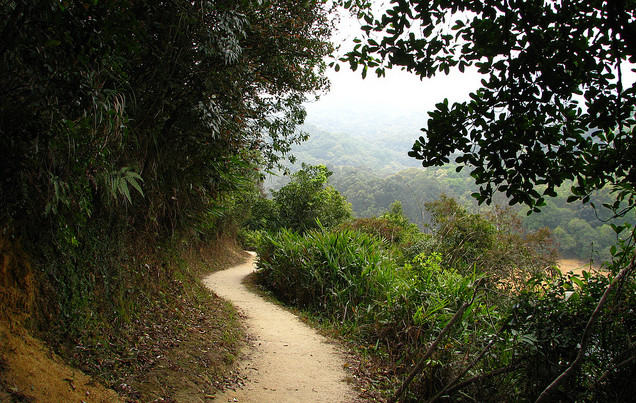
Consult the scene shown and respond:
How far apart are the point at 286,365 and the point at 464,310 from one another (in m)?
2.64

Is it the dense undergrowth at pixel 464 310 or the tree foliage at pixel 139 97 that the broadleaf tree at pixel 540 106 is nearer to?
the dense undergrowth at pixel 464 310

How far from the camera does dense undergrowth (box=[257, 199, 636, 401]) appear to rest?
2.77 metres

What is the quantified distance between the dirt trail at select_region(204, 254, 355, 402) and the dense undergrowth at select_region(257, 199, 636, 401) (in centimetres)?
68

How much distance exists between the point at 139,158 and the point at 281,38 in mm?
3155

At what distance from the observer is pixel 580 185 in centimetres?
213

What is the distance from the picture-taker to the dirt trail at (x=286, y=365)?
13.5 feet

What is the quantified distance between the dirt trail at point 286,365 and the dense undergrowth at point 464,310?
0.68 meters

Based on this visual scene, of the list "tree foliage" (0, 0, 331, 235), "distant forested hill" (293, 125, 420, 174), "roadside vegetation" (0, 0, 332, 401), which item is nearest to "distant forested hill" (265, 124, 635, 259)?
"distant forested hill" (293, 125, 420, 174)

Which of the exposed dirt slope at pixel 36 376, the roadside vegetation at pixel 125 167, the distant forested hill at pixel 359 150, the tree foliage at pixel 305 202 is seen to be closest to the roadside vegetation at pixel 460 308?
the roadside vegetation at pixel 125 167

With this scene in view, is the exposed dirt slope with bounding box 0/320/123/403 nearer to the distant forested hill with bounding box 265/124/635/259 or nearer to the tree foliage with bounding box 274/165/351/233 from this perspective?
the distant forested hill with bounding box 265/124/635/259

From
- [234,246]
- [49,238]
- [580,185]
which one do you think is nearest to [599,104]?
[580,185]

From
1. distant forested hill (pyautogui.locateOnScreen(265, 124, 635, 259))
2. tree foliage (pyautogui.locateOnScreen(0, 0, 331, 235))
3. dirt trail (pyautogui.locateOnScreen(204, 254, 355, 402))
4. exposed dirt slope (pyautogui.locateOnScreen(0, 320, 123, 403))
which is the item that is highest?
distant forested hill (pyautogui.locateOnScreen(265, 124, 635, 259))

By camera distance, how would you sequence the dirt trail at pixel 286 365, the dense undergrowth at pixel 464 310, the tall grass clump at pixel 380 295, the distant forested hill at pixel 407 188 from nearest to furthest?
the dense undergrowth at pixel 464 310, the dirt trail at pixel 286 365, the tall grass clump at pixel 380 295, the distant forested hill at pixel 407 188

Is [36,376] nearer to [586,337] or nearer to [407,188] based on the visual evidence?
[586,337]
